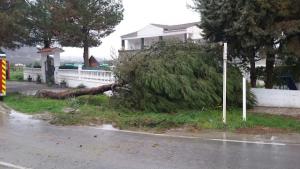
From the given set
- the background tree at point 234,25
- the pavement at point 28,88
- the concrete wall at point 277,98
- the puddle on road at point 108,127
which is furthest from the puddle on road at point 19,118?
the concrete wall at point 277,98

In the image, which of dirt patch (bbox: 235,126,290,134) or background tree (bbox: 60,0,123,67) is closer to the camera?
dirt patch (bbox: 235,126,290,134)

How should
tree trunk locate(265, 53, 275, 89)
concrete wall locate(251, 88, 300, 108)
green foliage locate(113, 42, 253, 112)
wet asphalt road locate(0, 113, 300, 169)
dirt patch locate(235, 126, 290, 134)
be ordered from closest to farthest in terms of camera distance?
wet asphalt road locate(0, 113, 300, 169) → dirt patch locate(235, 126, 290, 134) → green foliage locate(113, 42, 253, 112) → concrete wall locate(251, 88, 300, 108) → tree trunk locate(265, 53, 275, 89)

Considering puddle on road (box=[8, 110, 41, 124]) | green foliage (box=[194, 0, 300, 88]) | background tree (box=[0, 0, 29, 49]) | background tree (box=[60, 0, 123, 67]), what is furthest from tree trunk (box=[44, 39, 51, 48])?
green foliage (box=[194, 0, 300, 88])

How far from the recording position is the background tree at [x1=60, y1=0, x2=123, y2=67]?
120ft

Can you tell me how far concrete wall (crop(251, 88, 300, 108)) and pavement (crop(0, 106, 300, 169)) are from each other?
543cm

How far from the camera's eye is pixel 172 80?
1656cm

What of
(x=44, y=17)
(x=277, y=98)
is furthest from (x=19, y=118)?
(x=44, y=17)

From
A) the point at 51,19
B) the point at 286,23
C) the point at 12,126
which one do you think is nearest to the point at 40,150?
the point at 12,126

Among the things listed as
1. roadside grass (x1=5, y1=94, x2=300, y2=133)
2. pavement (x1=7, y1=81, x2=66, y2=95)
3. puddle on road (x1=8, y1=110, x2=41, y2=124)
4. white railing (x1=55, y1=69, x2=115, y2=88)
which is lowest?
puddle on road (x1=8, y1=110, x2=41, y2=124)

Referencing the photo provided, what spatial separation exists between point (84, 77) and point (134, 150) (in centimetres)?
1870

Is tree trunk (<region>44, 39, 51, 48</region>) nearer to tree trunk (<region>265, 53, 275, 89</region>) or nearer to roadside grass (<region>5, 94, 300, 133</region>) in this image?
roadside grass (<region>5, 94, 300, 133</region>)

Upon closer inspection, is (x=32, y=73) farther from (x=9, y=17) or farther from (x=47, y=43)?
(x=9, y=17)

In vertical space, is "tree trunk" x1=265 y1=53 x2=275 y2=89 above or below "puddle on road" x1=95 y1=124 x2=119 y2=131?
above

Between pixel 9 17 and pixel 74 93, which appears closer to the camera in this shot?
pixel 74 93
